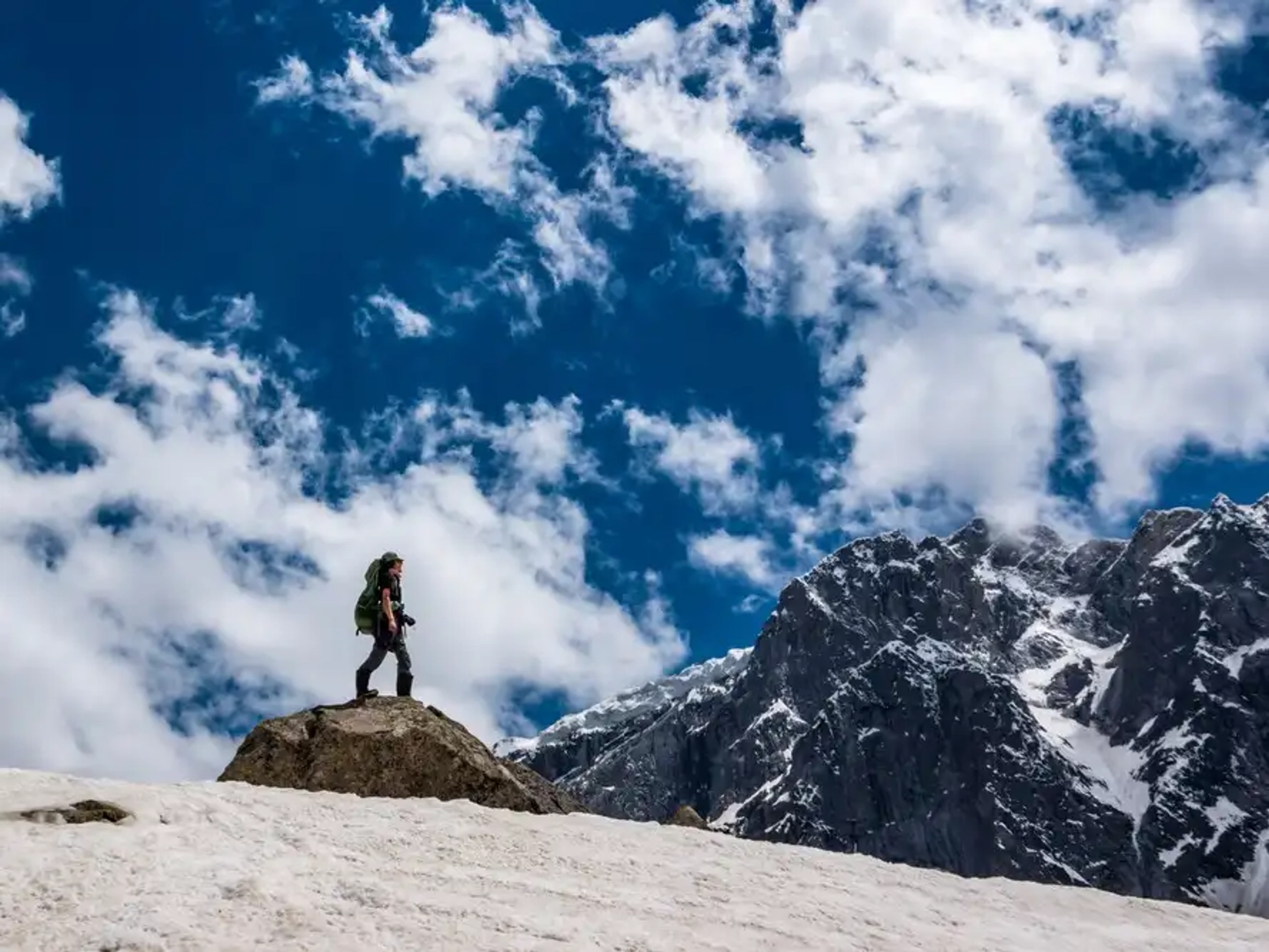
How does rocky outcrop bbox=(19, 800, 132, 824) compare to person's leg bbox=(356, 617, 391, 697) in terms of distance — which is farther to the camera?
person's leg bbox=(356, 617, 391, 697)

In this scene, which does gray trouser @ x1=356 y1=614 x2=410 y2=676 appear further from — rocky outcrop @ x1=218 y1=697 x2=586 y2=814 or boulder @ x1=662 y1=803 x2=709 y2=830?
boulder @ x1=662 y1=803 x2=709 y2=830

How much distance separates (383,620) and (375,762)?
302 cm

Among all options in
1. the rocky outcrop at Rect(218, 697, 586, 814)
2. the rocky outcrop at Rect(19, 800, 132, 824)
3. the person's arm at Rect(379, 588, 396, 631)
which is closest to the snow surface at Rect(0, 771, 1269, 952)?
the rocky outcrop at Rect(19, 800, 132, 824)

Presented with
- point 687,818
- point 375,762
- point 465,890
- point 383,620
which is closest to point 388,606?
point 383,620

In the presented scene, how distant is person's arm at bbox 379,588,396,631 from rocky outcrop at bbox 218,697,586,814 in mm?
1739

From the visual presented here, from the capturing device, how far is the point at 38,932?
10.9m

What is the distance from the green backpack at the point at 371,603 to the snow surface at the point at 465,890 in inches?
192

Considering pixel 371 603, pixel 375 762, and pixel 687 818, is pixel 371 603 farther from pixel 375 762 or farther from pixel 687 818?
pixel 687 818

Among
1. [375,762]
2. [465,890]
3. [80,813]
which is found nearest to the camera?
[465,890]

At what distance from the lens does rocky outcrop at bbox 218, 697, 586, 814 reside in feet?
62.4

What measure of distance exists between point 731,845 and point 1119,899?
6013mm

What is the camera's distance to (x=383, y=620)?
2161 centimetres

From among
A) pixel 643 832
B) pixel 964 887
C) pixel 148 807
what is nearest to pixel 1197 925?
pixel 964 887

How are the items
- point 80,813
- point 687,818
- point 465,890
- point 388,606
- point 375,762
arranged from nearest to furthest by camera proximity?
1. point 465,890
2. point 80,813
3. point 375,762
4. point 388,606
5. point 687,818
